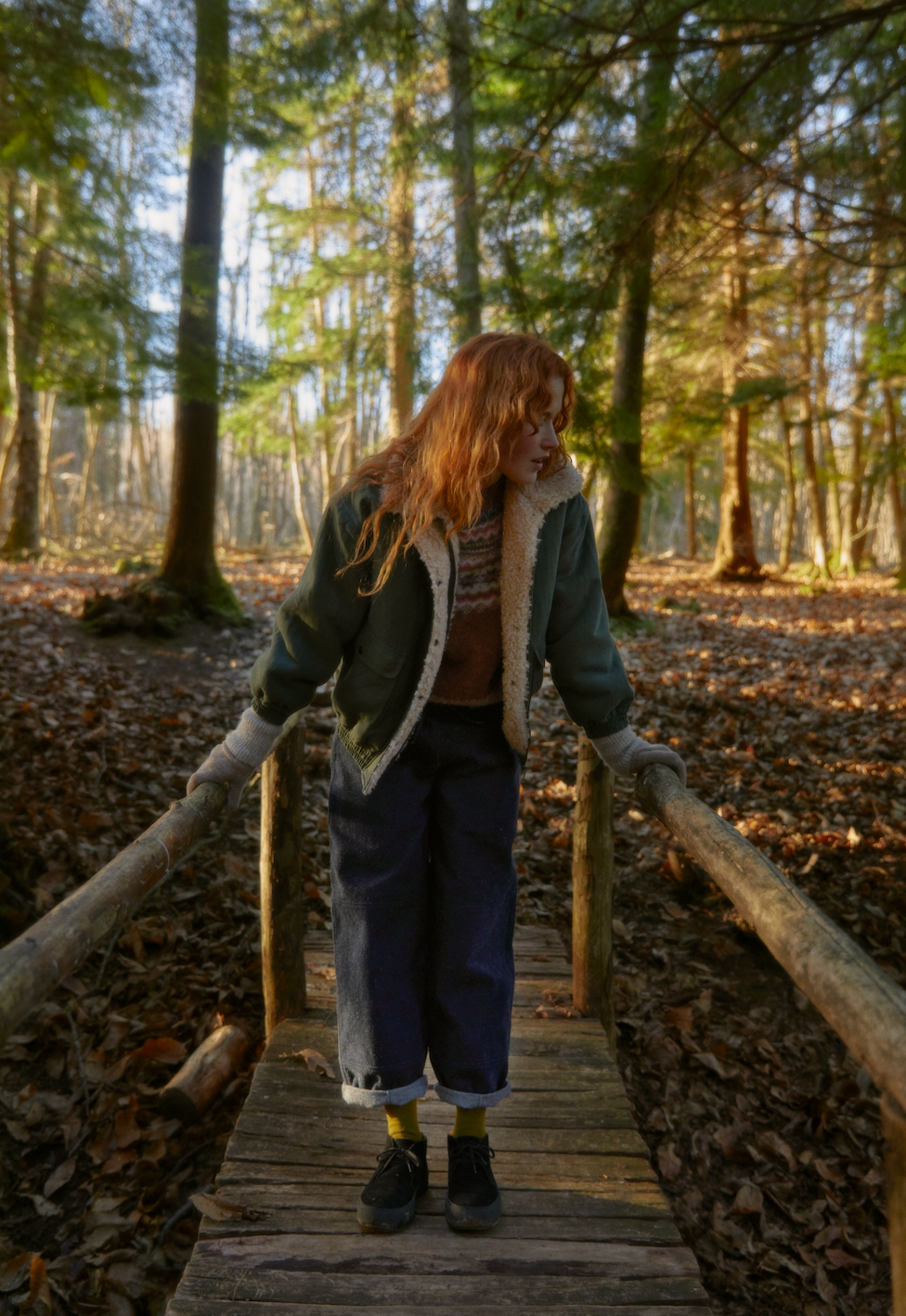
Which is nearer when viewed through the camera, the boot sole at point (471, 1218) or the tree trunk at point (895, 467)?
the boot sole at point (471, 1218)

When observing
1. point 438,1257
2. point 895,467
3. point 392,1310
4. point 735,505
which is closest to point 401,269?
point 735,505

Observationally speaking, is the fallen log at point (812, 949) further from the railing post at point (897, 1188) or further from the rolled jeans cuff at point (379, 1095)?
the rolled jeans cuff at point (379, 1095)

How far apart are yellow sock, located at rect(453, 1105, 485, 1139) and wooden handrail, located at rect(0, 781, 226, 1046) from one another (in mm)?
1050

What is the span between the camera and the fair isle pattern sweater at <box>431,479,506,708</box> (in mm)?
2096

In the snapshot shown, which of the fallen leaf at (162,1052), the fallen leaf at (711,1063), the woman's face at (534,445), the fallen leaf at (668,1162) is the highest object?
the woman's face at (534,445)

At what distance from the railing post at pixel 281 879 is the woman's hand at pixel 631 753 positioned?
1248 mm

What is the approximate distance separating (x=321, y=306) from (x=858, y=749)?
1911cm

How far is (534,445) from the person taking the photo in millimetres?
1963

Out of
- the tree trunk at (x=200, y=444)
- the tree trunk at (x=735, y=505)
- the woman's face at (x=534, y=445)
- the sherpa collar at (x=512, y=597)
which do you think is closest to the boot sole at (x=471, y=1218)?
the sherpa collar at (x=512, y=597)

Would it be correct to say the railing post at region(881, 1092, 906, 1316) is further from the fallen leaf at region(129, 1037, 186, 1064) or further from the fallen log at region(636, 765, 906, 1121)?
the fallen leaf at region(129, 1037, 186, 1064)

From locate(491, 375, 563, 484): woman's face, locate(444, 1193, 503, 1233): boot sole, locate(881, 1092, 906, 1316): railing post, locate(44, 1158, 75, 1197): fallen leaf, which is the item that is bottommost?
locate(44, 1158, 75, 1197): fallen leaf

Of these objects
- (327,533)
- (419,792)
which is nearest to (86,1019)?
(419,792)

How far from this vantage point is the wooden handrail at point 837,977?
1.16 metres

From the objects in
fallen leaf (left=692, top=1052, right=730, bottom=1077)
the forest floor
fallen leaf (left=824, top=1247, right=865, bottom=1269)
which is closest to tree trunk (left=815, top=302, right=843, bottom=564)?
the forest floor
